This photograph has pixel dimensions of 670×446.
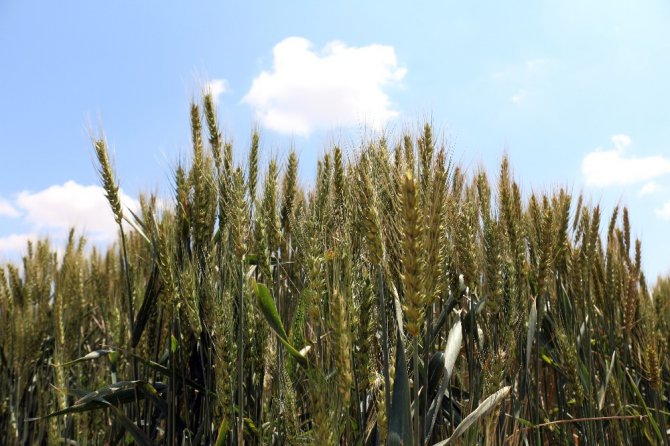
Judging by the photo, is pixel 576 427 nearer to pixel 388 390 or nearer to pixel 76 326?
pixel 388 390

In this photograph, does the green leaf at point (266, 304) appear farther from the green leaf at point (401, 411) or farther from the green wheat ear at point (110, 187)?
the green wheat ear at point (110, 187)

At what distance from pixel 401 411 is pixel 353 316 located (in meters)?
0.30

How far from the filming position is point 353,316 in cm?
165

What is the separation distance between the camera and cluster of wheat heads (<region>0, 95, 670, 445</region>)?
5.17 feet

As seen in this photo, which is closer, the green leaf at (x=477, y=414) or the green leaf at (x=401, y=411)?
the green leaf at (x=401, y=411)

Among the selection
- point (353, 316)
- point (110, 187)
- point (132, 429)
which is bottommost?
point (132, 429)

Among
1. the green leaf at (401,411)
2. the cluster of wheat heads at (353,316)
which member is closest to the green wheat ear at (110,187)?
the cluster of wheat heads at (353,316)

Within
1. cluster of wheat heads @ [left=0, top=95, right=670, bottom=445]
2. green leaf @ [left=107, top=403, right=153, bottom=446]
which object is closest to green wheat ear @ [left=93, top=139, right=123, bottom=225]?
cluster of wheat heads @ [left=0, top=95, right=670, bottom=445]

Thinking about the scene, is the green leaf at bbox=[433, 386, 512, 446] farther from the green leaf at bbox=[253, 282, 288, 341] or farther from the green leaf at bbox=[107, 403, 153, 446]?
the green leaf at bbox=[107, 403, 153, 446]

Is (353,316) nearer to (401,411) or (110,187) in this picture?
(401,411)

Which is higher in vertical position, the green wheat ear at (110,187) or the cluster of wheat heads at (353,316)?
the green wheat ear at (110,187)

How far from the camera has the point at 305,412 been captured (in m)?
2.26

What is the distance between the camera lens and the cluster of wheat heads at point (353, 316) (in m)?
1.58

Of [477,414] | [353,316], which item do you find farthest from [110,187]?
[477,414]
